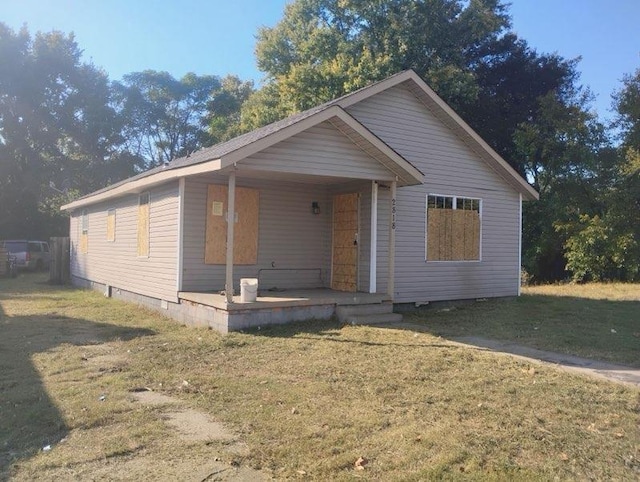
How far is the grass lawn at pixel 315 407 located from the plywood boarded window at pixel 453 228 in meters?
4.10

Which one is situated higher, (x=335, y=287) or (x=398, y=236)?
(x=398, y=236)

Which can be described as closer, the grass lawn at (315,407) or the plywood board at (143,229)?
the grass lawn at (315,407)

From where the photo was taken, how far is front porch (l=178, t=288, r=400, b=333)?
9.11m

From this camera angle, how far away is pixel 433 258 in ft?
43.2

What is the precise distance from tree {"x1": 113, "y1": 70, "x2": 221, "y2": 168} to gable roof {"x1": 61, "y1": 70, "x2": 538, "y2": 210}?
29829mm

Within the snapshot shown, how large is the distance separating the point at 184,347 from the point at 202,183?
160 inches

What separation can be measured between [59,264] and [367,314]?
14.9 meters

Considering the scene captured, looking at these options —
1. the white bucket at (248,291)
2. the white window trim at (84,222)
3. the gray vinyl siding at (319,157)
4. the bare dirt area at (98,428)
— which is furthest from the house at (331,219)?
the white window trim at (84,222)

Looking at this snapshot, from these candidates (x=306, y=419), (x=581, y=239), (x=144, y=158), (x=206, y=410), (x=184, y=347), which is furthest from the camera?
(x=144, y=158)

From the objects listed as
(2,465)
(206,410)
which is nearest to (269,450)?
(206,410)

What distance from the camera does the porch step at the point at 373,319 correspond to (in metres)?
10.0

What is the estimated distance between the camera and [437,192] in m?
13.2

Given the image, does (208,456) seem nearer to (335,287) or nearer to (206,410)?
(206,410)

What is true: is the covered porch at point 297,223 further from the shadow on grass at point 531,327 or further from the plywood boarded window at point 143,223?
the plywood boarded window at point 143,223
